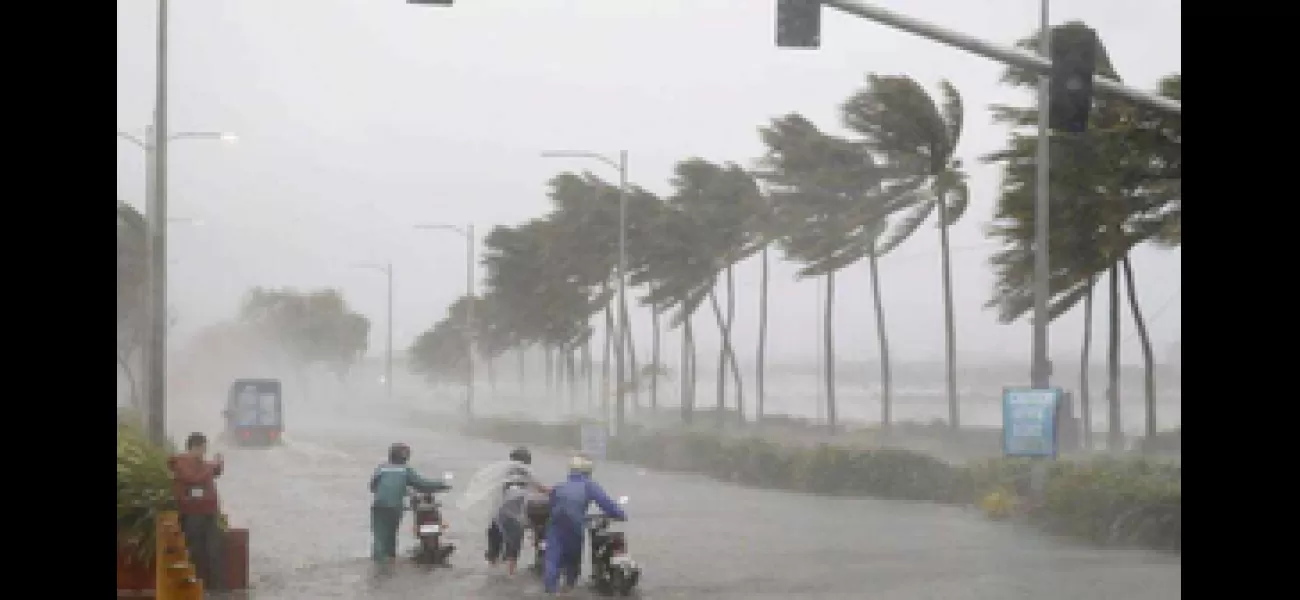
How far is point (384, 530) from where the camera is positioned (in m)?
21.9

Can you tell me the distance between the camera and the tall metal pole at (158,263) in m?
24.1

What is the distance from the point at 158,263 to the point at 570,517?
960cm

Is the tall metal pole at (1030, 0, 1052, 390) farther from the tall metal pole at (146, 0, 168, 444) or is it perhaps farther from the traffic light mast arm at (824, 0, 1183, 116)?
the tall metal pole at (146, 0, 168, 444)

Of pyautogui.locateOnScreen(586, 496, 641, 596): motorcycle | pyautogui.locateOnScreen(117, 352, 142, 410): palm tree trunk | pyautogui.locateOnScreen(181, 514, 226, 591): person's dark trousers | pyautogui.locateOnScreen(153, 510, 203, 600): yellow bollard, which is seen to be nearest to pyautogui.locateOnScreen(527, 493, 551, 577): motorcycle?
pyautogui.locateOnScreen(586, 496, 641, 596): motorcycle

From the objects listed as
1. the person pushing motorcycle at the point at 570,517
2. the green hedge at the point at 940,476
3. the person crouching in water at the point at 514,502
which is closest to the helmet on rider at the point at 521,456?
the person crouching in water at the point at 514,502

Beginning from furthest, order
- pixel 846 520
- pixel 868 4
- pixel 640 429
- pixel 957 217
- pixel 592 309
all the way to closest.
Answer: pixel 592 309 < pixel 640 429 < pixel 957 217 < pixel 846 520 < pixel 868 4

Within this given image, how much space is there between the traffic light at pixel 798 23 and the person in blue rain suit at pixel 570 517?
5.40 metres

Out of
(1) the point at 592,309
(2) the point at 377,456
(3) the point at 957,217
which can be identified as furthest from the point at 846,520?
(1) the point at 592,309

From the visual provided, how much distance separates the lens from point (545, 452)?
5919 centimetres

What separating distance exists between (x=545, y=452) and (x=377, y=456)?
26.4 ft

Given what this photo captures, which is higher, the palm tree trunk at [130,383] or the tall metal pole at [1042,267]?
the tall metal pole at [1042,267]

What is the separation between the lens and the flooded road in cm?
1994

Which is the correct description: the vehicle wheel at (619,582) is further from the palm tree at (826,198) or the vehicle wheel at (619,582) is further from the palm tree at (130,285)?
the palm tree at (826,198)
